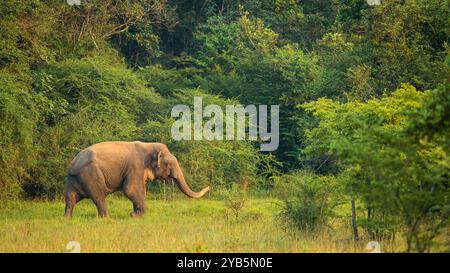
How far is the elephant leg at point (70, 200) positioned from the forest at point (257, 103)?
25.4 inches

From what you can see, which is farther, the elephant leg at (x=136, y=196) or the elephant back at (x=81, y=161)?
the elephant leg at (x=136, y=196)

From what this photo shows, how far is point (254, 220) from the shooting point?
21.0 metres

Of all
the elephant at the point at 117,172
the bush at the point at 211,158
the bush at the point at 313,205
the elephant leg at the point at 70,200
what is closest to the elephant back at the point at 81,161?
the elephant at the point at 117,172

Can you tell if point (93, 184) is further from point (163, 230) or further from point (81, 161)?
point (163, 230)

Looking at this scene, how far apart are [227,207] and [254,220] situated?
59.8 inches

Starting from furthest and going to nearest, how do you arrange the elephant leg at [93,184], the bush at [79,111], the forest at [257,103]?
the bush at [79,111], the elephant leg at [93,184], the forest at [257,103]

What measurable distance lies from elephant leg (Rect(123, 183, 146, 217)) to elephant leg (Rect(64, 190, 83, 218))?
111cm

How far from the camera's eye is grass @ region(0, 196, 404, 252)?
54.3ft

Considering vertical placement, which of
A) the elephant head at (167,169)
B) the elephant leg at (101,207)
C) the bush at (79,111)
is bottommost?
the elephant leg at (101,207)

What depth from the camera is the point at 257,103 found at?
99.1 feet

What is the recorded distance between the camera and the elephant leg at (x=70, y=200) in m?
21.8

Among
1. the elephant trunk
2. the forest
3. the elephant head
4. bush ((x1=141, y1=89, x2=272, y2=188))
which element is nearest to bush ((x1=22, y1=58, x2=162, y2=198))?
the forest

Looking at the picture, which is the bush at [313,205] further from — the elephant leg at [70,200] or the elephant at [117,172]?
the elephant leg at [70,200]
